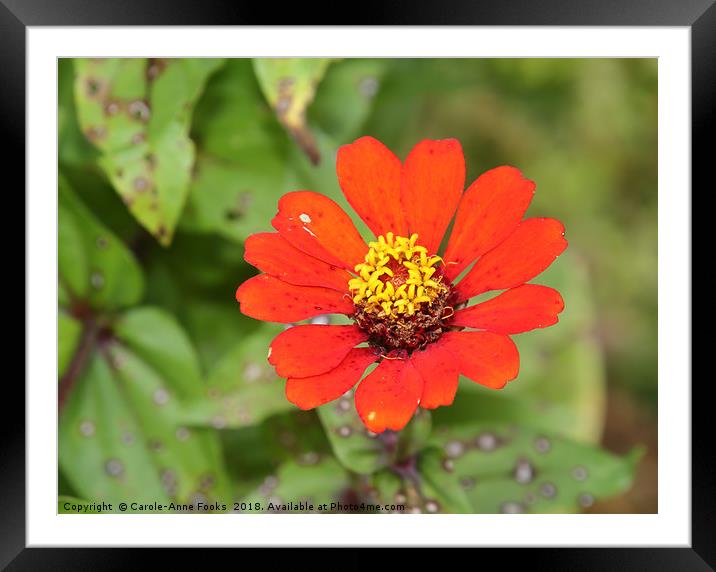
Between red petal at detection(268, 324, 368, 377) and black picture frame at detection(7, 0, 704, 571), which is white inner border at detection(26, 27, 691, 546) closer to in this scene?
black picture frame at detection(7, 0, 704, 571)

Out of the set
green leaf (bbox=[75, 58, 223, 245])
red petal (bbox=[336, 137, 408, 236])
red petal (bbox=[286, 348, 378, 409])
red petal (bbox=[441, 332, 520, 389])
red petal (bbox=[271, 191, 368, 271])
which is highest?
green leaf (bbox=[75, 58, 223, 245])

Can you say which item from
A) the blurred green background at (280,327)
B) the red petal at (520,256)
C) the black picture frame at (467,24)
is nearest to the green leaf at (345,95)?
the blurred green background at (280,327)

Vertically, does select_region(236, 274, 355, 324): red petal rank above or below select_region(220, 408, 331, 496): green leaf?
above

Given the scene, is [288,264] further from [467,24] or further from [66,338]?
[66,338]

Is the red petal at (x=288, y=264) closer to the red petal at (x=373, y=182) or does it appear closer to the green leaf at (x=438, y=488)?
the red petal at (x=373, y=182)

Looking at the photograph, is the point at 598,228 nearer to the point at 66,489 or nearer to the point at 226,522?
the point at 226,522

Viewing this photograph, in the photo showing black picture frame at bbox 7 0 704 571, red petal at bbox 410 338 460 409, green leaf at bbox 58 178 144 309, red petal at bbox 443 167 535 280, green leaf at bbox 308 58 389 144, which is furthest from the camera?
green leaf at bbox 308 58 389 144

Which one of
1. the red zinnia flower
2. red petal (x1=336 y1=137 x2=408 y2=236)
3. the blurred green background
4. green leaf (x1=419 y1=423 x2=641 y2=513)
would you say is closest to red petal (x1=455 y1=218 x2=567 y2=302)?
the red zinnia flower

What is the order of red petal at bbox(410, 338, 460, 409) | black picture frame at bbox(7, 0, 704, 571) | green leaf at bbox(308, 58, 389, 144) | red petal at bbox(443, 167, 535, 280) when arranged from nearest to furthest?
red petal at bbox(410, 338, 460, 409) → red petal at bbox(443, 167, 535, 280) → black picture frame at bbox(7, 0, 704, 571) → green leaf at bbox(308, 58, 389, 144)
